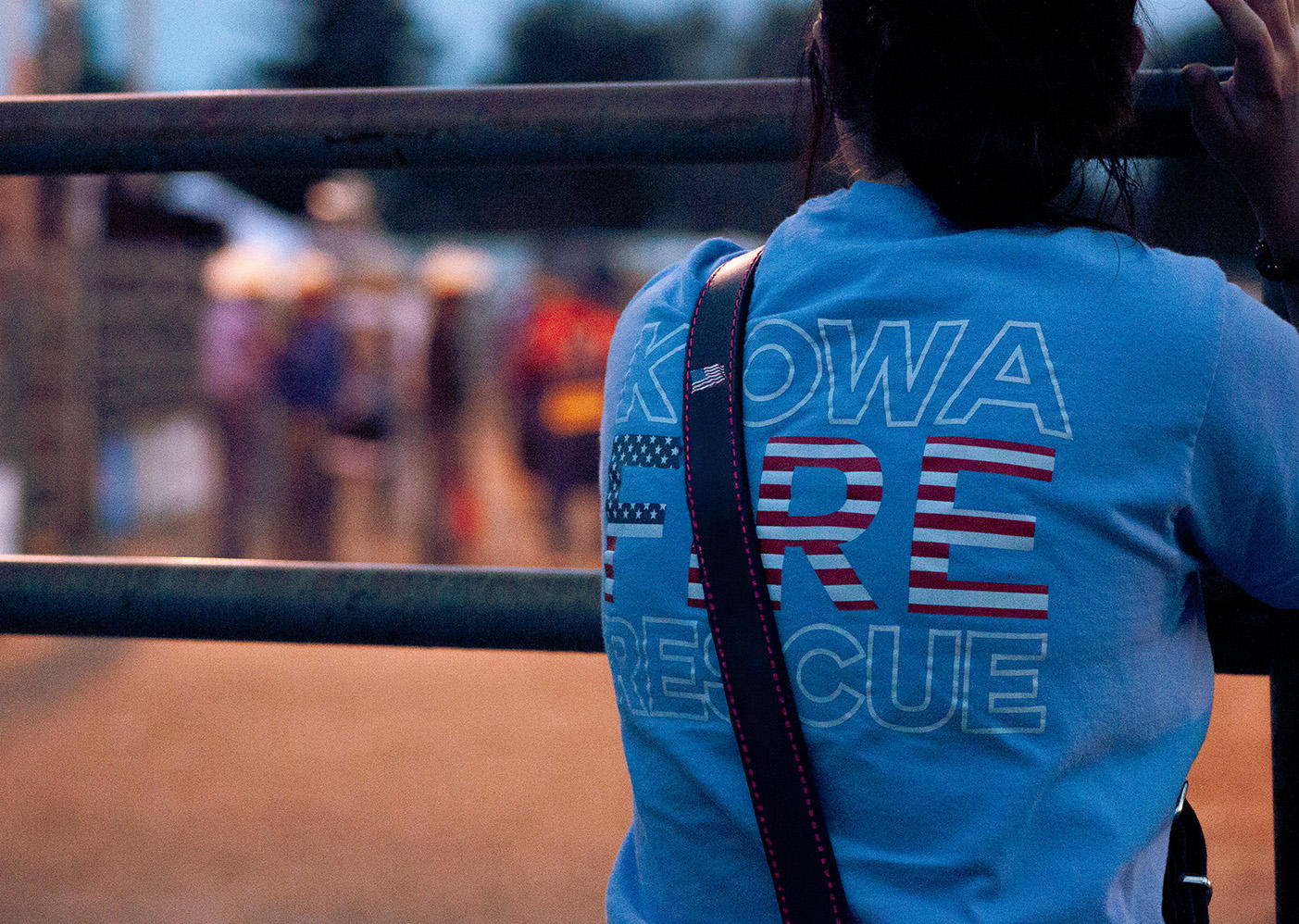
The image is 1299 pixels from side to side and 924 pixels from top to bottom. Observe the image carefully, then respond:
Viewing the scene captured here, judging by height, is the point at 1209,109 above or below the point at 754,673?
above

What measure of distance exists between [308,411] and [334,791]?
14.2 ft

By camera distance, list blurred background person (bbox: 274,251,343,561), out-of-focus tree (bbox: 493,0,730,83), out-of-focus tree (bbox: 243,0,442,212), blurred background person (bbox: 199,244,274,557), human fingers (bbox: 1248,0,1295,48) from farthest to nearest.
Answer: out-of-focus tree (bbox: 243,0,442,212) → out-of-focus tree (bbox: 493,0,730,83) → blurred background person (bbox: 274,251,343,561) → blurred background person (bbox: 199,244,274,557) → human fingers (bbox: 1248,0,1295,48)

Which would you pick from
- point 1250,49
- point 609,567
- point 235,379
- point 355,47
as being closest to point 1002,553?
point 609,567

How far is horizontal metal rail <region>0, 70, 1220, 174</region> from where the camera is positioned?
97 cm

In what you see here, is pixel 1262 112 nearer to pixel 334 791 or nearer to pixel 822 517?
pixel 822 517

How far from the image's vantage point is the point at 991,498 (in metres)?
0.82

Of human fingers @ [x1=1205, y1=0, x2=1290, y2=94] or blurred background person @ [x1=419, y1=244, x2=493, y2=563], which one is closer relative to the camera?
human fingers @ [x1=1205, y1=0, x2=1290, y2=94]

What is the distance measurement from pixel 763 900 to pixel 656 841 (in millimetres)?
93

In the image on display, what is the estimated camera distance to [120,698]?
535cm

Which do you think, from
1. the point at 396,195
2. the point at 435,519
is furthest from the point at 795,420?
the point at 396,195

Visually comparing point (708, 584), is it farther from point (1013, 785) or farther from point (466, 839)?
point (466, 839)

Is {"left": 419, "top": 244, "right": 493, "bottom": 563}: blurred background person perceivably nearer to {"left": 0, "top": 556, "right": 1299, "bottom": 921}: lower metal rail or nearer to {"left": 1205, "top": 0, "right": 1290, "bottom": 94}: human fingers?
{"left": 0, "top": 556, "right": 1299, "bottom": 921}: lower metal rail

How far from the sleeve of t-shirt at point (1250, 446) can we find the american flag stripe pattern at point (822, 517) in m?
0.22

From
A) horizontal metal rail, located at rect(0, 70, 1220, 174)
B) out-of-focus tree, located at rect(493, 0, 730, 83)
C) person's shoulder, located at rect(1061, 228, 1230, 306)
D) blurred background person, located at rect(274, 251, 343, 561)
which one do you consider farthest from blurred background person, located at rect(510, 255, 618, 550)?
out-of-focus tree, located at rect(493, 0, 730, 83)
